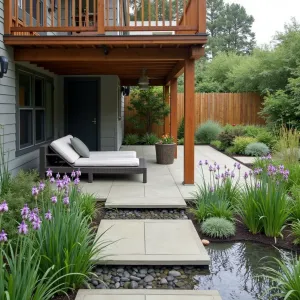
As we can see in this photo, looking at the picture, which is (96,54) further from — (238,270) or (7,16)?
(238,270)

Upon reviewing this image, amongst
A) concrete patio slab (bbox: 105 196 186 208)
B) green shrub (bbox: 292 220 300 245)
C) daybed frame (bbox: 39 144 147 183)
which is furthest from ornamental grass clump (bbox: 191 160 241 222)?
daybed frame (bbox: 39 144 147 183)

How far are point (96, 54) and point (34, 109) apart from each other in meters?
2.22

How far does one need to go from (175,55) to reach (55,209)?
4.59 meters

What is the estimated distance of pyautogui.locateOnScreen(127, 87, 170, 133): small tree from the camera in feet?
52.7

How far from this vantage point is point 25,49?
7230 millimetres

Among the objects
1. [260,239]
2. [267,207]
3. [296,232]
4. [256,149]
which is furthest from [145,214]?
[256,149]

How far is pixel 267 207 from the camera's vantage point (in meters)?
4.95

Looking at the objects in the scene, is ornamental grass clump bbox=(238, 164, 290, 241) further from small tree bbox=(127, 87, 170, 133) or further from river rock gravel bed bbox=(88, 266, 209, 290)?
small tree bbox=(127, 87, 170, 133)

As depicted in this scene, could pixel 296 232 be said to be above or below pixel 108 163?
below

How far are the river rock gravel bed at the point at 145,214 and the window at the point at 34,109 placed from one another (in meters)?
2.68

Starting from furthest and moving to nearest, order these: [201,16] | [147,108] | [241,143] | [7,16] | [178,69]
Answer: [147,108], [241,143], [178,69], [201,16], [7,16]

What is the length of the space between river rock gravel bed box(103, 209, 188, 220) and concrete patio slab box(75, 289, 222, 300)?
2.31m

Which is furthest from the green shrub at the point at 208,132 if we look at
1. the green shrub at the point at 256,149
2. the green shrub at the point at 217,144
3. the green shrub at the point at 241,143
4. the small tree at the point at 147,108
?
the green shrub at the point at 256,149

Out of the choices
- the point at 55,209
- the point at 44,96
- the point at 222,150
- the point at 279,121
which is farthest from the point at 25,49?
the point at 279,121
